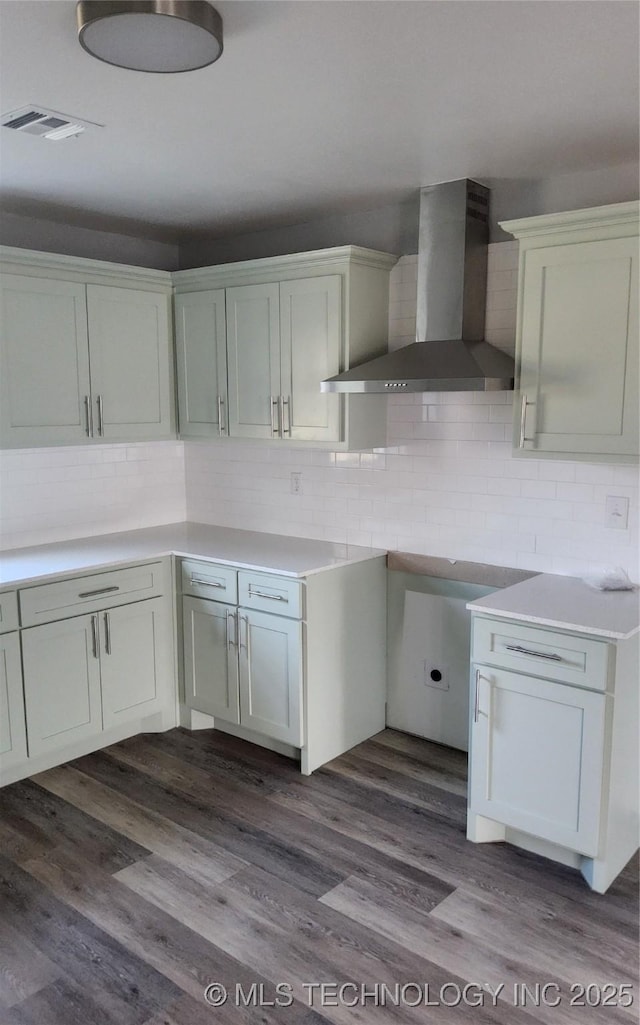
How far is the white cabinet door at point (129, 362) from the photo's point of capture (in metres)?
3.73

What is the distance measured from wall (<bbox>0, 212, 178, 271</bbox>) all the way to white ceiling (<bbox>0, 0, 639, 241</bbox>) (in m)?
0.35

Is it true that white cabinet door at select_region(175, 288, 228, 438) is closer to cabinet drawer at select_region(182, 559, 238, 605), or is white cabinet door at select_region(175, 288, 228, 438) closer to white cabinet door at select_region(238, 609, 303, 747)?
cabinet drawer at select_region(182, 559, 238, 605)

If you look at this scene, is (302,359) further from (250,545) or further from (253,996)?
(253,996)

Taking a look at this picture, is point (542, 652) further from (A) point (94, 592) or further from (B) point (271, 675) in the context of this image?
(A) point (94, 592)

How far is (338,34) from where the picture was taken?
1.89m

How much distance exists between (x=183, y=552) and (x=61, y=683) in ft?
2.64

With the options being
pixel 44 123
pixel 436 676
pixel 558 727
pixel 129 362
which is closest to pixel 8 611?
pixel 129 362

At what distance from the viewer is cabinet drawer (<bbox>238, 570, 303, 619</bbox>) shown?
3279mm

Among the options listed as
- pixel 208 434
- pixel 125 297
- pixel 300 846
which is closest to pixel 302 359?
pixel 208 434

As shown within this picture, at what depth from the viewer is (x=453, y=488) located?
351 centimetres

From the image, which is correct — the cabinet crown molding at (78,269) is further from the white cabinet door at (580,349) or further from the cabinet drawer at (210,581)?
the white cabinet door at (580,349)

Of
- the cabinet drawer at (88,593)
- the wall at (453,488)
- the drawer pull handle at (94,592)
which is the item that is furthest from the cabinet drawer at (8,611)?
the wall at (453,488)

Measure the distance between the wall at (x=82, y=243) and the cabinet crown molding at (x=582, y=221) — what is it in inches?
88.2

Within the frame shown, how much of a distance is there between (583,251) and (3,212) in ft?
8.78
